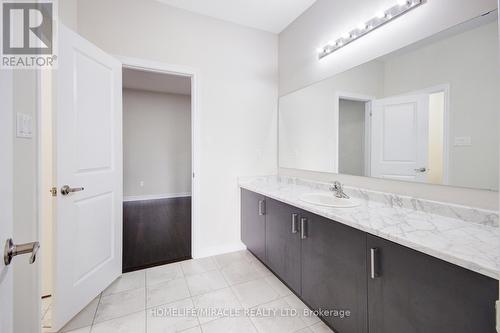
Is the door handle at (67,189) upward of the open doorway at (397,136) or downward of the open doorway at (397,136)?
downward

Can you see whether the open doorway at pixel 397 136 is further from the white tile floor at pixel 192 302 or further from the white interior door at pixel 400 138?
the white tile floor at pixel 192 302

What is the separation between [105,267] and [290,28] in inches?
121

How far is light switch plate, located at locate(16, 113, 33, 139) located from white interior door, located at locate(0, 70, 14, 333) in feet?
1.96

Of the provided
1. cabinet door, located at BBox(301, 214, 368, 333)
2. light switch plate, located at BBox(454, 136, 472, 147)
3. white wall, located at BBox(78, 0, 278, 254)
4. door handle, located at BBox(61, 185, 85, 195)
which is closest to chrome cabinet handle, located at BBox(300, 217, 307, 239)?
cabinet door, located at BBox(301, 214, 368, 333)

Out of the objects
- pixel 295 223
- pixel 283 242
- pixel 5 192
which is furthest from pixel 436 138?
pixel 5 192

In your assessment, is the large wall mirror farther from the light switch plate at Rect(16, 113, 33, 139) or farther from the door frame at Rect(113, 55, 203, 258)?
the light switch plate at Rect(16, 113, 33, 139)

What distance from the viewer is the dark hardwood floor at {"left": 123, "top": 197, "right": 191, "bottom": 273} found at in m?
2.47

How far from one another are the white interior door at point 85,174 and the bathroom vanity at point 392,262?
1460 millimetres

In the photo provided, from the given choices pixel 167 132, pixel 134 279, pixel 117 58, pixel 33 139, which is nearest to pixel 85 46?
pixel 117 58

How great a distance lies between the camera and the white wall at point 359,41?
1.27m

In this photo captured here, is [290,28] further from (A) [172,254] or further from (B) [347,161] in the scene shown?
(A) [172,254]

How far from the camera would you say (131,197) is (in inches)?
208

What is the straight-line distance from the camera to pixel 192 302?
68.9 inches
